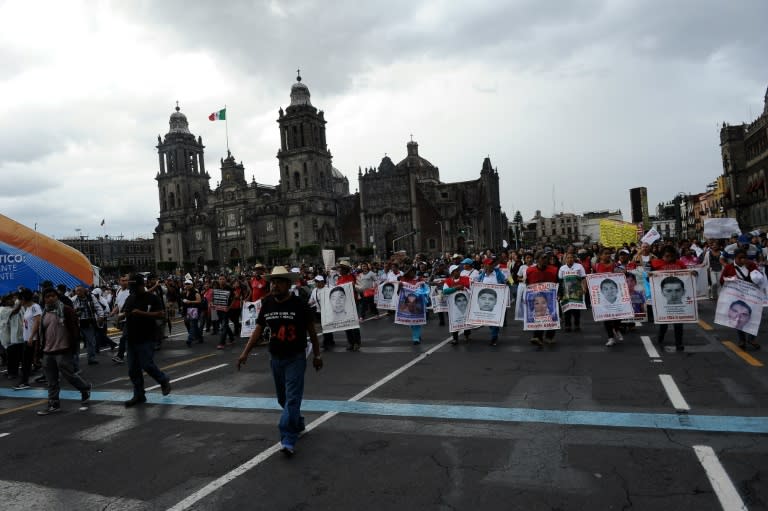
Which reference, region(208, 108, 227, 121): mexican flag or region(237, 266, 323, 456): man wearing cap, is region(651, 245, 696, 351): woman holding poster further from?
region(208, 108, 227, 121): mexican flag

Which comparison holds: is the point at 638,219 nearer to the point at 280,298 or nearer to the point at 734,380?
the point at 734,380

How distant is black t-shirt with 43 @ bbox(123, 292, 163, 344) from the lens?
8.66m

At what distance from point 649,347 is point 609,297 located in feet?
4.56

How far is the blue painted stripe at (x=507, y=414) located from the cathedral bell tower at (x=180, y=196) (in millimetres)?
105671

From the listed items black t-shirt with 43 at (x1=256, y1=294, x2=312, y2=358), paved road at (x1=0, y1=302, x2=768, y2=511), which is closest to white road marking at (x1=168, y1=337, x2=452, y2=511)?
paved road at (x1=0, y1=302, x2=768, y2=511)

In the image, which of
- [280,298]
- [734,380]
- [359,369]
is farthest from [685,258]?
[280,298]

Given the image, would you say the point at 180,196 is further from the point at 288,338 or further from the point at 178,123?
the point at 288,338

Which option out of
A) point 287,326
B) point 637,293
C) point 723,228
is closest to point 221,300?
point 287,326

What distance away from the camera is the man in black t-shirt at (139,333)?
8664 mm

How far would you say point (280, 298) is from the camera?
20.9ft

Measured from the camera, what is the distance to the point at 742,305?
10.4 metres

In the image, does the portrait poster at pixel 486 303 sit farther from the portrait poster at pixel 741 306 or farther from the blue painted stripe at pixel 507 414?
the blue painted stripe at pixel 507 414

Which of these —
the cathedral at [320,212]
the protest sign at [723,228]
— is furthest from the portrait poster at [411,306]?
the cathedral at [320,212]

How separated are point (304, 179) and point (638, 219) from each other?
67.0 meters
